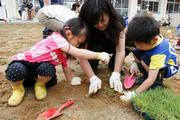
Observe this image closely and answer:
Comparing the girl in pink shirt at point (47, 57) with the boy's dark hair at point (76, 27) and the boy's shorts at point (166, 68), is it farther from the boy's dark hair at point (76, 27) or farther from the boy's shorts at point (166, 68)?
the boy's shorts at point (166, 68)

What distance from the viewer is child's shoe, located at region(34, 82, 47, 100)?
77.0 inches

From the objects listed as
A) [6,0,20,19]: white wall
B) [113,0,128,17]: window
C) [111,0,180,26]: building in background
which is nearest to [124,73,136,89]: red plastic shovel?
[6,0,20,19]: white wall

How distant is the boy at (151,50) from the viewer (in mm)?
1835

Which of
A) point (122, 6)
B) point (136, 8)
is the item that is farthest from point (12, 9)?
point (136, 8)

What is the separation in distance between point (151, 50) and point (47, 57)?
0.82m

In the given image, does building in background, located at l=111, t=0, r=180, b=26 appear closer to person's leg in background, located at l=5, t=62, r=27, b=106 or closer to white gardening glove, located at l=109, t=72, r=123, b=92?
white gardening glove, located at l=109, t=72, r=123, b=92

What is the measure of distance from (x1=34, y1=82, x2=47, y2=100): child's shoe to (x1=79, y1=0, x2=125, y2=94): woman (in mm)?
372

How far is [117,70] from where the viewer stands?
219cm

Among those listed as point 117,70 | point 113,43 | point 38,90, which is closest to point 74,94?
point 38,90

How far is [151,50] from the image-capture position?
1.97 meters

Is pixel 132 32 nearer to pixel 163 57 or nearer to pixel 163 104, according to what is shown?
pixel 163 57

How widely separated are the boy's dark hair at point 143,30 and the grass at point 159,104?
401 mm

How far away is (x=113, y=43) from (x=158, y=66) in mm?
605

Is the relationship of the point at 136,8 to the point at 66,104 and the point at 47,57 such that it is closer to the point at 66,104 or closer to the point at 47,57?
the point at 47,57
